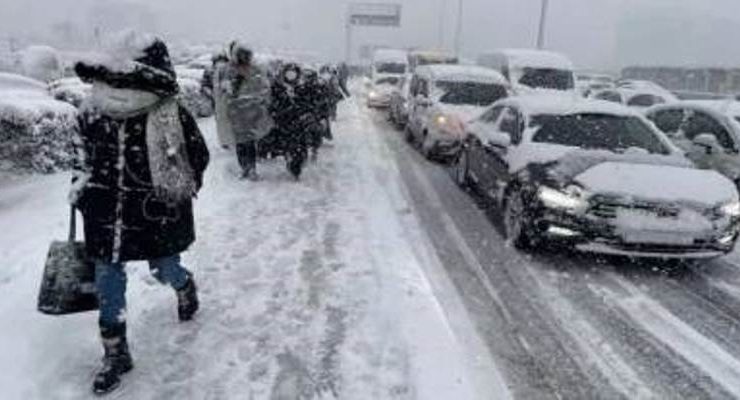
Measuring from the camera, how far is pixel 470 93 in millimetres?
16062

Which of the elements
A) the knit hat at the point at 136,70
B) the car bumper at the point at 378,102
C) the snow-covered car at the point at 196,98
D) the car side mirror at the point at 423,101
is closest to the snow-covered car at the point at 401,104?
the car side mirror at the point at 423,101

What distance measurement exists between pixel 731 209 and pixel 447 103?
27.4 feet

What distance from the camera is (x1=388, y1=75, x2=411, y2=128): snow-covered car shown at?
66.0 ft

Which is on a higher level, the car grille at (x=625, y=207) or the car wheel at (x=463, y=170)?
the car grille at (x=625, y=207)

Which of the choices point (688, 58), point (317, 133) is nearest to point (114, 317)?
point (317, 133)


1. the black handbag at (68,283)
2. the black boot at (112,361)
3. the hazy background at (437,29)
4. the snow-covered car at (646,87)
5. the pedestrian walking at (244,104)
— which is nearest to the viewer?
the black boot at (112,361)

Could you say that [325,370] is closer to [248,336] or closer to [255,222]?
[248,336]

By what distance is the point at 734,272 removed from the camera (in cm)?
811

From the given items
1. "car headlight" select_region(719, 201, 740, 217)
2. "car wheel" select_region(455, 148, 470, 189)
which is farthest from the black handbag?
"car wheel" select_region(455, 148, 470, 189)

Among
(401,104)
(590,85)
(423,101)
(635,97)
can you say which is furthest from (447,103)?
(590,85)

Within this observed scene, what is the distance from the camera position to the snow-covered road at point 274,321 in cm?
477

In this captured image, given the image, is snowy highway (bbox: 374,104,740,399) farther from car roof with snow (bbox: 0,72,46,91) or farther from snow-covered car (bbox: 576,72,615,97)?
snow-covered car (bbox: 576,72,615,97)

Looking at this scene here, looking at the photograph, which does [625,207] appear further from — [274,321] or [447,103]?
[447,103]

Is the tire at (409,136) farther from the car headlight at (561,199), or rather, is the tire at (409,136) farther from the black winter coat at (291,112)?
the car headlight at (561,199)
